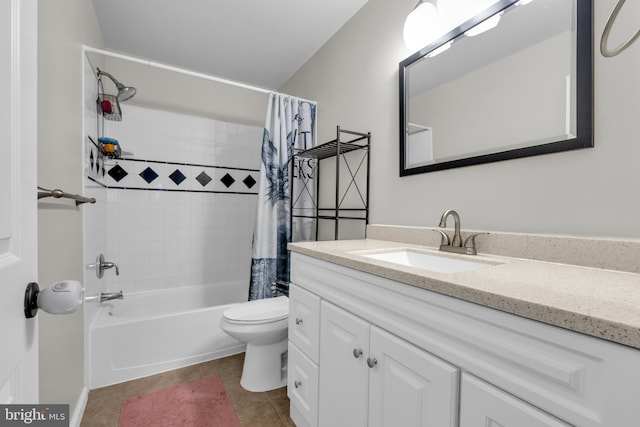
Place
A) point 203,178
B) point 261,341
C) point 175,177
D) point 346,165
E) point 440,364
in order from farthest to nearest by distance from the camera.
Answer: point 203,178 → point 175,177 → point 346,165 → point 261,341 → point 440,364

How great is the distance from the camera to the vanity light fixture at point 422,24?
1289mm

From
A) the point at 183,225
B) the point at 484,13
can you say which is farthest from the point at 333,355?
the point at 183,225

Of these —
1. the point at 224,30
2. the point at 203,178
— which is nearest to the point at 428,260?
the point at 224,30

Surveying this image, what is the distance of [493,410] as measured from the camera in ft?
1.88

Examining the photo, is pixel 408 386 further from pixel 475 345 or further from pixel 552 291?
pixel 552 291

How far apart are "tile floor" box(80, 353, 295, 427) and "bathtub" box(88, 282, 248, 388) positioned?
0.06m

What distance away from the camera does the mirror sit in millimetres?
943

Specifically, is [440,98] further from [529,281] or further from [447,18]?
[529,281]

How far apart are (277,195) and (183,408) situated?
1408 millimetres

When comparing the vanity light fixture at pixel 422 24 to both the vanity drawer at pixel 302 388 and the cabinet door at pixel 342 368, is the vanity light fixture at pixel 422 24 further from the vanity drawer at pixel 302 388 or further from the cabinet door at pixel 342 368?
the vanity drawer at pixel 302 388

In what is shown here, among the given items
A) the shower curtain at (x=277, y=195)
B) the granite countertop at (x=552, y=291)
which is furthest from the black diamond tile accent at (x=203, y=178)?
the granite countertop at (x=552, y=291)

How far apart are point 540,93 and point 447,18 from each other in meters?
0.63

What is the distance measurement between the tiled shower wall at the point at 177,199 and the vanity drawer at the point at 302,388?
1.75 metres

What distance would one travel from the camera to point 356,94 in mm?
1946
